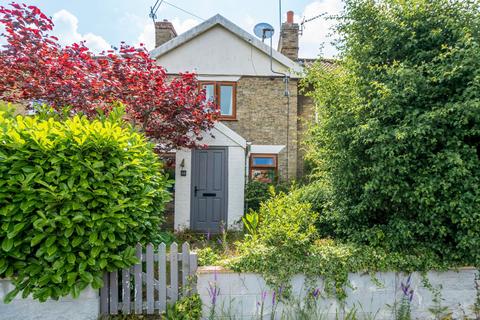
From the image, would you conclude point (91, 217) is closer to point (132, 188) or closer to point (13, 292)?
point (132, 188)

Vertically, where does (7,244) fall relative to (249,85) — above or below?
below

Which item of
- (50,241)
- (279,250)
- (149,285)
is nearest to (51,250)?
(50,241)

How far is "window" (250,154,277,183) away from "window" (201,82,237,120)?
1726mm

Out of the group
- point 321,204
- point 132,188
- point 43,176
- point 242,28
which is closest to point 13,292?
point 43,176

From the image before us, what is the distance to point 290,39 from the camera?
36.5ft

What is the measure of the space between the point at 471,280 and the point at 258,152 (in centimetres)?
712

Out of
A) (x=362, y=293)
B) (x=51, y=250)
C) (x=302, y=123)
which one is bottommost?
(x=362, y=293)

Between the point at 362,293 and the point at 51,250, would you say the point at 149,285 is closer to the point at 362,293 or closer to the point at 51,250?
the point at 51,250

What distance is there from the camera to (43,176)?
9.71 feet

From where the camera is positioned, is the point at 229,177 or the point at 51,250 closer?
the point at 51,250

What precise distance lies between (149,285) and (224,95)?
778cm

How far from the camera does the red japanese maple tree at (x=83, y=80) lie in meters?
5.20

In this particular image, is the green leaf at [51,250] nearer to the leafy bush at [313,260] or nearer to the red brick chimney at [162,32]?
the leafy bush at [313,260]

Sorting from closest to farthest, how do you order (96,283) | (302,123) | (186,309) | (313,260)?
(96,283), (186,309), (313,260), (302,123)
